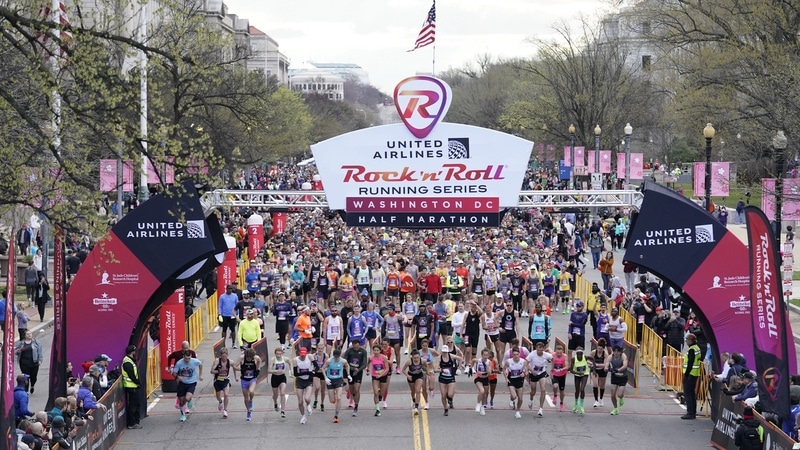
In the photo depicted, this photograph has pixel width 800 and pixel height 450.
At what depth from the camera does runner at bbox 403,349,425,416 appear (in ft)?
64.8

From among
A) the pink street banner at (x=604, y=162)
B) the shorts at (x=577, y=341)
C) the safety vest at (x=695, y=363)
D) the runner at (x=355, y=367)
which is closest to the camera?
the safety vest at (x=695, y=363)

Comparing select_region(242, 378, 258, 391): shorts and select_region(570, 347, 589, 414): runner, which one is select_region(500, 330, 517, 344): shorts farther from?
select_region(242, 378, 258, 391): shorts

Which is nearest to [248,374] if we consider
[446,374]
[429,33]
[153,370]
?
[446,374]

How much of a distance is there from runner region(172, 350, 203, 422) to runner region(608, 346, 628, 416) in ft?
22.8

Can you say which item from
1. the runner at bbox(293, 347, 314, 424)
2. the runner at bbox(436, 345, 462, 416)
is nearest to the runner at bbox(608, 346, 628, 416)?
the runner at bbox(436, 345, 462, 416)

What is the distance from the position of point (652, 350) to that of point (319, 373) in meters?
7.85

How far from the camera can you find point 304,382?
1944cm

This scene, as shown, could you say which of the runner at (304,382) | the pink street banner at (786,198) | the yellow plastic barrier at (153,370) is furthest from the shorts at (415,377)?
the pink street banner at (786,198)

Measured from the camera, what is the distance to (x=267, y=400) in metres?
21.3

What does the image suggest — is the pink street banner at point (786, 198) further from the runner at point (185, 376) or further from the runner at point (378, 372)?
the runner at point (185, 376)

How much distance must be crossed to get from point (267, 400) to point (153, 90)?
28.7 feet

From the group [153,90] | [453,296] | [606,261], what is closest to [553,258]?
[606,261]

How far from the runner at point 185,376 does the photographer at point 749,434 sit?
8699 millimetres

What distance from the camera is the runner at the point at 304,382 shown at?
1941cm
